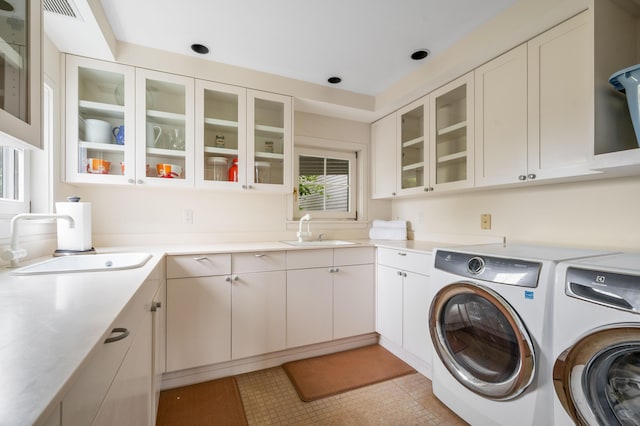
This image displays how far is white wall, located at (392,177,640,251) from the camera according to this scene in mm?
1482

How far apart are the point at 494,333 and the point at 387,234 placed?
157 cm

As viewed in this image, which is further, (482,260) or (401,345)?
(401,345)

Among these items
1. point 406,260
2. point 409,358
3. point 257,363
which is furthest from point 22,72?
point 409,358

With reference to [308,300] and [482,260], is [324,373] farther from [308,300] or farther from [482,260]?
[482,260]

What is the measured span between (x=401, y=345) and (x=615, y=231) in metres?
1.49

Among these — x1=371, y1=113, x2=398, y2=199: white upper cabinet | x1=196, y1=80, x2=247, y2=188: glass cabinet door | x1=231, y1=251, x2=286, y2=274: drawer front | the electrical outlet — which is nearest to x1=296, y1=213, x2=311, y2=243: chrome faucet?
x1=231, y1=251, x2=286, y2=274: drawer front

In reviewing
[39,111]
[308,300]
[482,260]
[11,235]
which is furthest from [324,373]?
[39,111]

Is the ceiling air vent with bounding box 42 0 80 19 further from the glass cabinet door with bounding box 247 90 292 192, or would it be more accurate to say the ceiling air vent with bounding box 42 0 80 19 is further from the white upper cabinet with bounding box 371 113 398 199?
the white upper cabinet with bounding box 371 113 398 199

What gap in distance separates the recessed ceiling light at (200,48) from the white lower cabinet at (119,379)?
68.2 inches

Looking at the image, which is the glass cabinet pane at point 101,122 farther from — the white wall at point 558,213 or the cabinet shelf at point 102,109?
the white wall at point 558,213

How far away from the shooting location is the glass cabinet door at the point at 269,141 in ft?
7.53

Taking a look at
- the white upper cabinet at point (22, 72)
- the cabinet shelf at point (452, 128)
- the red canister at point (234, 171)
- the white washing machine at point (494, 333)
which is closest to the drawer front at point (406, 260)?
the white washing machine at point (494, 333)

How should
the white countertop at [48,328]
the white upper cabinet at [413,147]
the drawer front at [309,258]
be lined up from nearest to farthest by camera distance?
the white countertop at [48,328]
the drawer front at [309,258]
the white upper cabinet at [413,147]

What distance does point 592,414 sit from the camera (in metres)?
0.97
